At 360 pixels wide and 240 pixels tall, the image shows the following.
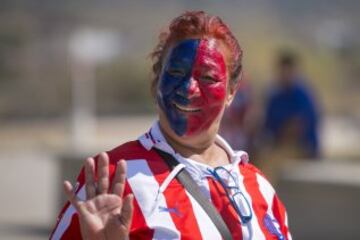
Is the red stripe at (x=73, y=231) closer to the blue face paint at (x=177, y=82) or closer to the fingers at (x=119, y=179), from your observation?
the fingers at (x=119, y=179)

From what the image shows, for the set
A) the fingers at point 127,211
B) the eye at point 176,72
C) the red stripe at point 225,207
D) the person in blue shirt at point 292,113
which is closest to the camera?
the fingers at point 127,211

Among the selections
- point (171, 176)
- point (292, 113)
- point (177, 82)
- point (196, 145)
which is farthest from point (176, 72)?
point (292, 113)

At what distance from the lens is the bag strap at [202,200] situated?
385 cm

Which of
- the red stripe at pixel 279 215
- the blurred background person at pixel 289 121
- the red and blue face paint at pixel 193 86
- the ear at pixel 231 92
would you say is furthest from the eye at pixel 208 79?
the blurred background person at pixel 289 121

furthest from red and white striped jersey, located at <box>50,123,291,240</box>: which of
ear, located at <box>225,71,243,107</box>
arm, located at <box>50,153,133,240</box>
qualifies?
ear, located at <box>225,71,243,107</box>

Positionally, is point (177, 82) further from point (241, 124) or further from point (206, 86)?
point (241, 124)

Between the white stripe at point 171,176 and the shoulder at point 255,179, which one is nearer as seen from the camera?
the white stripe at point 171,176

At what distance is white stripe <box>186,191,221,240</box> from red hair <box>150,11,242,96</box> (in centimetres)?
48

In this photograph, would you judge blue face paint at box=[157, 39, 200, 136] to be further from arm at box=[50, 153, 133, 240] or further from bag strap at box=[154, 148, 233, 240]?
arm at box=[50, 153, 133, 240]

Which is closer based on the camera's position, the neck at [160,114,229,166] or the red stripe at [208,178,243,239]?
the red stripe at [208,178,243,239]

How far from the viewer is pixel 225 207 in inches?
155

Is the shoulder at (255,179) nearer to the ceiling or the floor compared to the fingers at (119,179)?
nearer to the floor

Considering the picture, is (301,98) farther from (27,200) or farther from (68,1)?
(68,1)

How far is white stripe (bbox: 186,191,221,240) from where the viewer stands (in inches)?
150
